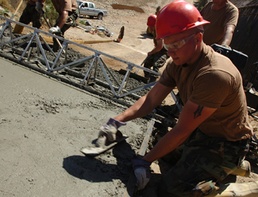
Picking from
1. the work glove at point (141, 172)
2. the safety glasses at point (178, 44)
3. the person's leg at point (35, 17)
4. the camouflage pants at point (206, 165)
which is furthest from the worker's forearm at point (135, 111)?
the person's leg at point (35, 17)

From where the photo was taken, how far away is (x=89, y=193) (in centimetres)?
230

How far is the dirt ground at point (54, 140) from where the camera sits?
228cm

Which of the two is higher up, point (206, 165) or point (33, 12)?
point (33, 12)

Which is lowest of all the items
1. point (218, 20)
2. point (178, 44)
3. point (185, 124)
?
point (185, 124)

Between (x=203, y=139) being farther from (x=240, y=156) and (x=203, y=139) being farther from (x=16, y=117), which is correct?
(x=16, y=117)

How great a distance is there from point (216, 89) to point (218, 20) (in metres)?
2.40

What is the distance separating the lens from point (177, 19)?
2.18 meters

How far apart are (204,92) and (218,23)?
2.41m

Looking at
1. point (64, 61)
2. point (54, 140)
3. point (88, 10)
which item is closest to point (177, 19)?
point (54, 140)

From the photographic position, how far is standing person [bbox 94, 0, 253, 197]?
2.19 meters

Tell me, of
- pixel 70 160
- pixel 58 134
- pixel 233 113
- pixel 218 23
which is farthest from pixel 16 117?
pixel 218 23

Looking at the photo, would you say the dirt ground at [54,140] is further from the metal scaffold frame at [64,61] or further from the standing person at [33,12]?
the standing person at [33,12]

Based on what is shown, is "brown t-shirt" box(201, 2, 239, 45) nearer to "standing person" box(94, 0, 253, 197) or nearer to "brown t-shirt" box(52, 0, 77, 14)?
"standing person" box(94, 0, 253, 197)

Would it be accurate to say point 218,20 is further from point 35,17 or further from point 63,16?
point 35,17
